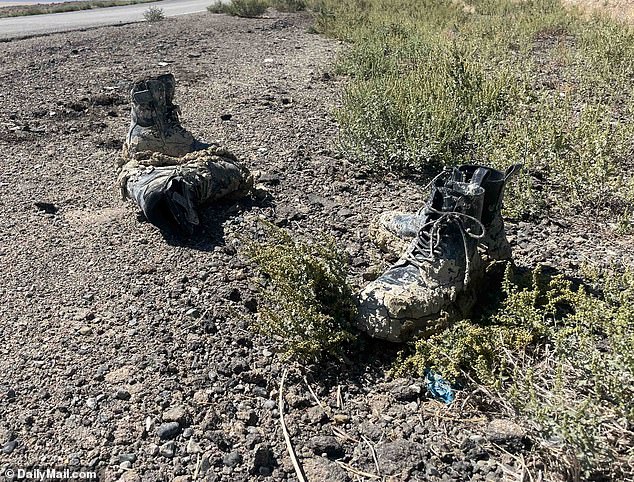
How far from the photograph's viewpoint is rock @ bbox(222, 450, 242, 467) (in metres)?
1.95

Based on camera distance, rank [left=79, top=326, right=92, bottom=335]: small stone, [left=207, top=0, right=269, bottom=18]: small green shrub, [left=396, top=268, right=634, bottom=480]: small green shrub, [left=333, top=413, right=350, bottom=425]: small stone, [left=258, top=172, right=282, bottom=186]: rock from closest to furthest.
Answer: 1. [left=396, top=268, right=634, bottom=480]: small green shrub
2. [left=333, top=413, right=350, bottom=425]: small stone
3. [left=79, top=326, right=92, bottom=335]: small stone
4. [left=258, top=172, right=282, bottom=186]: rock
5. [left=207, top=0, right=269, bottom=18]: small green shrub

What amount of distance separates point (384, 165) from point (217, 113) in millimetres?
2330

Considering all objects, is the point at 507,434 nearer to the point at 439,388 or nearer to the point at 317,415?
the point at 439,388

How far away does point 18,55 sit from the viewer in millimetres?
8250

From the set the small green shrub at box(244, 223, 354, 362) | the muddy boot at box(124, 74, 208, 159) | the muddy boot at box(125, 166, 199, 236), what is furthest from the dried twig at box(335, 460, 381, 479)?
the muddy boot at box(124, 74, 208, 159)

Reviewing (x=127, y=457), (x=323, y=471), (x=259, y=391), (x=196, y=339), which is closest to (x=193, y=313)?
(x=196, y=339)

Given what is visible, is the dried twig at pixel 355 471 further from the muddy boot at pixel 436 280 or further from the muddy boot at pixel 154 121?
the muddy boot at pixel 154 121

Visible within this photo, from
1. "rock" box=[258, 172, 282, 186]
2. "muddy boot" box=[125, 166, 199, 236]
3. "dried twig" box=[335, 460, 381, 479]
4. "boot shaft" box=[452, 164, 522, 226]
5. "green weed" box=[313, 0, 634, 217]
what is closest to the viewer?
"dried twig" box=[335, 460, 381, 479]

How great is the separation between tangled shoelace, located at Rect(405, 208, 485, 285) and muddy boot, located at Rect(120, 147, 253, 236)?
1.48 m

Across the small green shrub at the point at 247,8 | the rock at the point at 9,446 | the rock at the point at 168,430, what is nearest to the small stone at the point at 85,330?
the rock at the point at 9,446

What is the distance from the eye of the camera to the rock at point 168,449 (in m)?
2.00

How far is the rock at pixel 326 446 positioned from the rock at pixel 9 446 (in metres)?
1.09

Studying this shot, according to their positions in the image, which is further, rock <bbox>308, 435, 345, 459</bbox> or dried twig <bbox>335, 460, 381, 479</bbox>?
rock <bbox>308, 435, 345, 459</bbox>

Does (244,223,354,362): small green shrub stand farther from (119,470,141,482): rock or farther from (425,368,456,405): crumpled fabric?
(119,470,141,482): rock
